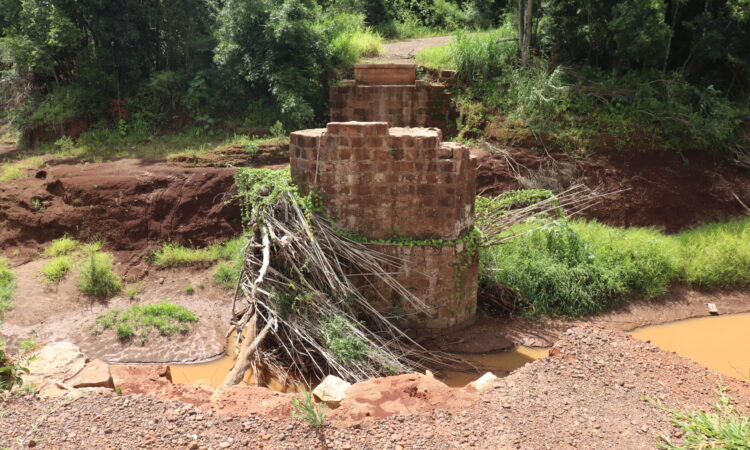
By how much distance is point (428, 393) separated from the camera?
4.68 metres

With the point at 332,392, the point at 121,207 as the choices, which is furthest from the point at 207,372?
the point at 121,207

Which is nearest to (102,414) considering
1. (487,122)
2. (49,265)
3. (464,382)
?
(464,382)

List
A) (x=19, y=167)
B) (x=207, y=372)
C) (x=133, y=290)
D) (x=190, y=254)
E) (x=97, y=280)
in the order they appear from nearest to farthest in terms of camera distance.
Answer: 1. (x=207, y=372)
2. (x=97, y=280)
3. (x=133, y=290)
4. (x=190, y=254)
5. (x=19, y=167)

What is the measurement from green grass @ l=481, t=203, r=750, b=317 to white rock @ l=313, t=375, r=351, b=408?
3811 millimetres

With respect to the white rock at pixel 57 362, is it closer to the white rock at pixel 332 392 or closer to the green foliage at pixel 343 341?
the white rock at pixel 332 392

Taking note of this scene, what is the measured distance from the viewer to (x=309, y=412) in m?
4.13

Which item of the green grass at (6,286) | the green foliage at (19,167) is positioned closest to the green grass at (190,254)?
the green grass at (6,286)

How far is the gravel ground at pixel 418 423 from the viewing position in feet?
12.9

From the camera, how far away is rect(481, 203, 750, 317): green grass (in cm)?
828

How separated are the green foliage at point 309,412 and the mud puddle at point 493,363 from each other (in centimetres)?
263

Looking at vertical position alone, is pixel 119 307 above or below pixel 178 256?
below

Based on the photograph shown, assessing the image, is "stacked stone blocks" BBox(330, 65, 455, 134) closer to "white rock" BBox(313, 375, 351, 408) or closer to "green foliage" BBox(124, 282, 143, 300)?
"green foliage" BBox(124, 282, 143, 300)

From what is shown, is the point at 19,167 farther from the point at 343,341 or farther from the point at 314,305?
the point at 343,341

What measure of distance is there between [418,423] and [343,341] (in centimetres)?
204
